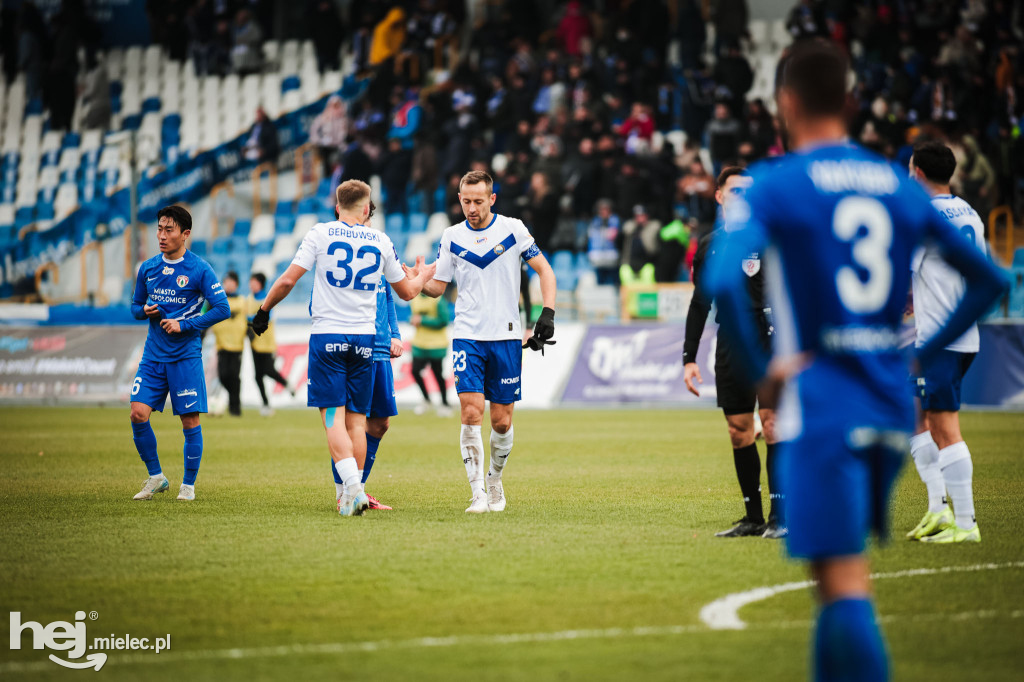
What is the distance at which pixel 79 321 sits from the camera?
2355cm

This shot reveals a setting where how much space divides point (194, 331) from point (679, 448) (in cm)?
623

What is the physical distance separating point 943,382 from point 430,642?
12.4 ft

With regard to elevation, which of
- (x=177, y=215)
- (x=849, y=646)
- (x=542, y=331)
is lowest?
(x=849, y=646)

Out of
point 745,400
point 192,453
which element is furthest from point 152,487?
point 745,400

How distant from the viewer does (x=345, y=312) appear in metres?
8.49

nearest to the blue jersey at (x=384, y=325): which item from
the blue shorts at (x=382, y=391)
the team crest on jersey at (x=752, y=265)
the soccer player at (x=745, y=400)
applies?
the blue shorts at (x=382, y=391)

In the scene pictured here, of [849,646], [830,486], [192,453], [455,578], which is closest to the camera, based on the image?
[849,646]

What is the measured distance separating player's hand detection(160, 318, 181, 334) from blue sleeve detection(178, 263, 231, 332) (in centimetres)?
6

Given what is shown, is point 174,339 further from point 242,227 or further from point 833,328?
point 242,227

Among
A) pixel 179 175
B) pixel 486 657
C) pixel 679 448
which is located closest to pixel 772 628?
pixel 486 657

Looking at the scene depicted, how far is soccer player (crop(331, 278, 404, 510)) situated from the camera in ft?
30.3

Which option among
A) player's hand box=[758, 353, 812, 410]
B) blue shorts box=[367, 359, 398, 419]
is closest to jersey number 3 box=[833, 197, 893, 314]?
player's hand box=[758, 353, 812, 410]

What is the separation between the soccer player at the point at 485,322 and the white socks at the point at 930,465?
2.61 m

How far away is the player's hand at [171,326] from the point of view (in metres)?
9.34
